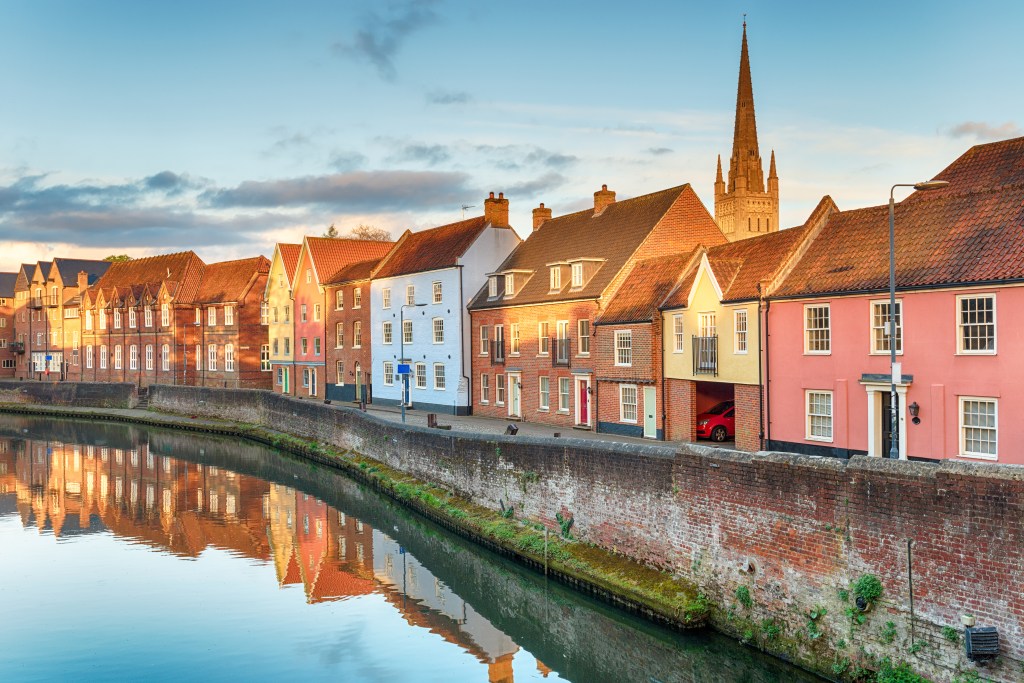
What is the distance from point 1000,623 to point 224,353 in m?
65.4

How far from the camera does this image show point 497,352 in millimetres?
42938

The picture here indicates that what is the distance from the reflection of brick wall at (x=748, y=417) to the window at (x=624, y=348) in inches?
231

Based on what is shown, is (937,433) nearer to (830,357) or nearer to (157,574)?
(830,357)

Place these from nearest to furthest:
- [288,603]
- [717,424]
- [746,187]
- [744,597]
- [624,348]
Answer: [744,597] < [288,603] < [717,424] < [624,348] < [746,187]

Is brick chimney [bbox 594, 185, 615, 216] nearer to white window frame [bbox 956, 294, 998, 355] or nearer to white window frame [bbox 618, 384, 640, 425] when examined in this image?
white window frame [bbox 618, 384, 640, 425]

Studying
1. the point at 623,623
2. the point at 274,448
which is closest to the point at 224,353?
the point at 274,448

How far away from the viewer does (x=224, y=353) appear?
231 feet

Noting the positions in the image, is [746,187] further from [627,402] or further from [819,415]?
[819,415]

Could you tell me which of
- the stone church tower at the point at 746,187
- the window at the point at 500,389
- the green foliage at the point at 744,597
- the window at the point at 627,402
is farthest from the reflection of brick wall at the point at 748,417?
the stone church tower at the point at 746,187

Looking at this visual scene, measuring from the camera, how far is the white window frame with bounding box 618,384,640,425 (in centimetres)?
3306

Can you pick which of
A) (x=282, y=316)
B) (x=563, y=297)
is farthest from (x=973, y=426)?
(x=282, y=316)

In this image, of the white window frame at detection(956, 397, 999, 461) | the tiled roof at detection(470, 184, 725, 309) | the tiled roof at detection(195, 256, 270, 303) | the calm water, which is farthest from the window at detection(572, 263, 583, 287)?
the tiled roof at detection(195, 256, 270, 303)

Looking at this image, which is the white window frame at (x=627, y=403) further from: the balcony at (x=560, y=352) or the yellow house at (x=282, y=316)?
the yellow house at (x=282, y=316)

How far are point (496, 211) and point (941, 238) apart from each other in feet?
89.8
